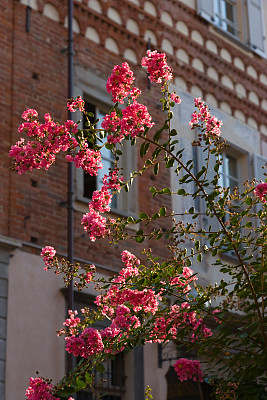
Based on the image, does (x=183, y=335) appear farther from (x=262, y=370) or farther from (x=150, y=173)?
(x=150, y=173)

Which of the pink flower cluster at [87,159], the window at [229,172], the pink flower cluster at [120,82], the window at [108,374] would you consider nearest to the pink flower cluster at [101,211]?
the pink flower cluster at [87,159]

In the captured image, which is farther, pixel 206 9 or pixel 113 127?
pixel 206 9

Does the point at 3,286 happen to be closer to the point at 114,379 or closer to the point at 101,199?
the point at 114,379

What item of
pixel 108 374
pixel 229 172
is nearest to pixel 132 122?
pixel 108 374

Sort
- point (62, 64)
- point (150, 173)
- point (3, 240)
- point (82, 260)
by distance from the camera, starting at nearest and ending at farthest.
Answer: point (3, 240) < point (82, 260) < point (62, 64) < point (150, 173)

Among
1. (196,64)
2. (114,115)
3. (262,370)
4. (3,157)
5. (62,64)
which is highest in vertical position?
(196,64)

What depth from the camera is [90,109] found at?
481 inches

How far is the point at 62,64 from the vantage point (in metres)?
11.7

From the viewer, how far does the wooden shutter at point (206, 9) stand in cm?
1462

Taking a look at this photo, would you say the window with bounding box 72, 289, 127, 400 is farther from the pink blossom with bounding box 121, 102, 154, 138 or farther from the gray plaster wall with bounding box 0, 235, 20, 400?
the pink blossom with bounding box 121, 102, 154, 138

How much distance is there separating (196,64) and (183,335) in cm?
896

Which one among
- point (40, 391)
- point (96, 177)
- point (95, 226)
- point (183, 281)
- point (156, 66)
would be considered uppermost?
point (96, 177)

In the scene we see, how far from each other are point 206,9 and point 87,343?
9884 millimetres

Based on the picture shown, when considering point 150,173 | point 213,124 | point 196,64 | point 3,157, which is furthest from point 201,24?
point 213,124
